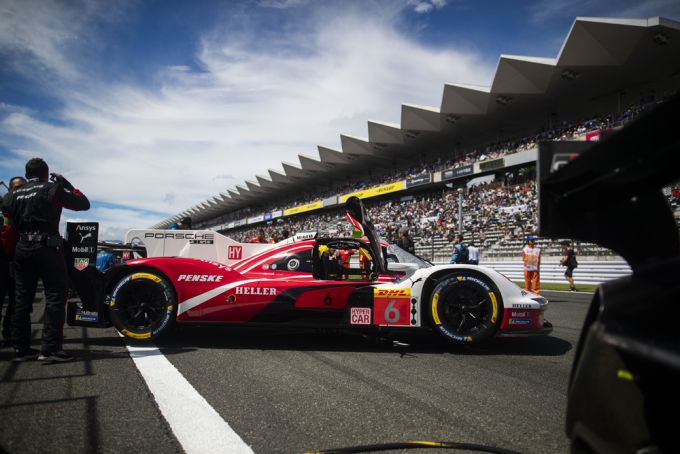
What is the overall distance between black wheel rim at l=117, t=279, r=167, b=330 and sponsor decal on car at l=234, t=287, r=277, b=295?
75 centimetres

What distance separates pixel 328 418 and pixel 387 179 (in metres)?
40.9

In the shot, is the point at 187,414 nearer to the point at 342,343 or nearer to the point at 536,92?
the point at 342,343

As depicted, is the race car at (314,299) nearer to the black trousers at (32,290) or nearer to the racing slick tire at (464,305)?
the racing slick tire at (464,305)

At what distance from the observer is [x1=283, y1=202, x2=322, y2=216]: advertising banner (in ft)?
158

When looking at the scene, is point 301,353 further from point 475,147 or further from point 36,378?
point 475,147

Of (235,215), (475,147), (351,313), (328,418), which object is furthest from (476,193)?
(235,215)

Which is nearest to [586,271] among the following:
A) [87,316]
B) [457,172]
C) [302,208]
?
[87,316]

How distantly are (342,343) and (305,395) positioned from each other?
1.67 m

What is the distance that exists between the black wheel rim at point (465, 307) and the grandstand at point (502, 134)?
9.80 metres

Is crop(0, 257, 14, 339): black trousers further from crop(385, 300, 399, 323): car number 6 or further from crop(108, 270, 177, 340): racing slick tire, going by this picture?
crop(385, 300, 399, 323): car number 6

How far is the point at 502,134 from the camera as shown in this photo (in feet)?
109

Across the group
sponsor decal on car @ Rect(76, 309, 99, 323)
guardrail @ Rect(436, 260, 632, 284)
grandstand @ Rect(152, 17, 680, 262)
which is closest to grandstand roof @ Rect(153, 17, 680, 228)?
grandstand @ Rect(152, 17, 680, 262)

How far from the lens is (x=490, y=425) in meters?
2.10

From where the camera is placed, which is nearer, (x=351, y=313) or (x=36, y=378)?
(x=36, y=378)
